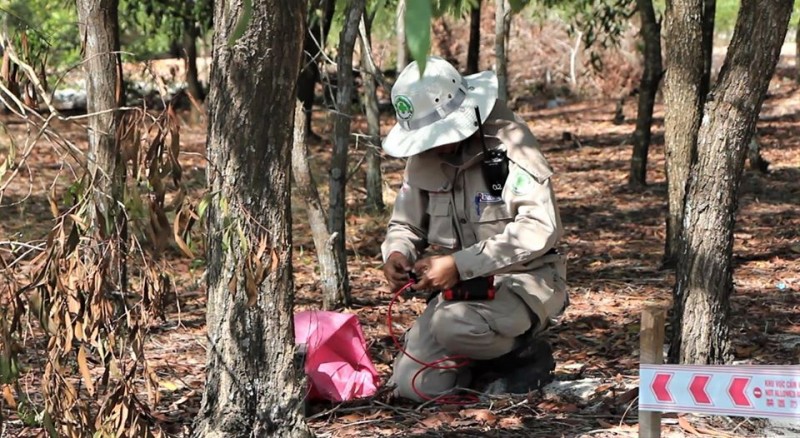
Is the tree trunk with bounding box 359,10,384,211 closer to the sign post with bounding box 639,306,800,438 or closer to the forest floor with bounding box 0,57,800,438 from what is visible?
the forest floor with bounding box 0,57,800,438

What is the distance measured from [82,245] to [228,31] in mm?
772

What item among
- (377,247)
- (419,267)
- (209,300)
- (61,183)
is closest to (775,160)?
(377,247)

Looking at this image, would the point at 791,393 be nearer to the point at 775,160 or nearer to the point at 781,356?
the point at 781,356

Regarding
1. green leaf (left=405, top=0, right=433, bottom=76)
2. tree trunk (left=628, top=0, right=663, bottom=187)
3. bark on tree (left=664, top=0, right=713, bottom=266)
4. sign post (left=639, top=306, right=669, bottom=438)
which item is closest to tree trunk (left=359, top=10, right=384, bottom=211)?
bark on tree (left=664, top=0, right=713, bottom=266)

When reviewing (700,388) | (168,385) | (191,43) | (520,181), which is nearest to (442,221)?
(520,181)

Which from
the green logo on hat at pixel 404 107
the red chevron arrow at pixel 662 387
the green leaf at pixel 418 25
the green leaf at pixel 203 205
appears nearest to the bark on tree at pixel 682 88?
the green logo on hat at pixel 404 107

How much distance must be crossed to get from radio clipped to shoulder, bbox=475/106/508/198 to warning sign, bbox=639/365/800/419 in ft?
5.64

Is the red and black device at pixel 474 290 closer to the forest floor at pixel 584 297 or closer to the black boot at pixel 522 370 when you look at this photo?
the black boot at pixel 522 370

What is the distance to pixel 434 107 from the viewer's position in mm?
4676

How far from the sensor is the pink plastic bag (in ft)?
15.4

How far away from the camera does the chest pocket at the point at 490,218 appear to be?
15.5 ft

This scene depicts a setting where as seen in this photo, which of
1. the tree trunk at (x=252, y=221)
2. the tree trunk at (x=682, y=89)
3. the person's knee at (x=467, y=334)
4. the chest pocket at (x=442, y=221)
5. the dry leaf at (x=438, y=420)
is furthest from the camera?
the tree trunk at (x=682, y=89)

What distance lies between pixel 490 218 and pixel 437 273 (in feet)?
1.29

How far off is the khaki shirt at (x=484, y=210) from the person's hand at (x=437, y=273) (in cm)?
3
